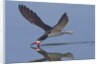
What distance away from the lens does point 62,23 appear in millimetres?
4004

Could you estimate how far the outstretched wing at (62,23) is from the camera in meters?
3.99

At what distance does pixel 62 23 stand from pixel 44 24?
0.91 ft

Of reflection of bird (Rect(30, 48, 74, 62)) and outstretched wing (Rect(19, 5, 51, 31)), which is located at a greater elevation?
outstretched wing (Rect(19, 5, 51, 31))

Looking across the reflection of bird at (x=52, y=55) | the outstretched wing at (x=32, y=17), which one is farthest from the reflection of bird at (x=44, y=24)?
the reflection of bird at (x=52, y=55)

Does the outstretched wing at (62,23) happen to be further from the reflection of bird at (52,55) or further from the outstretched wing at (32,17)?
the reflection of bird at (52,55)

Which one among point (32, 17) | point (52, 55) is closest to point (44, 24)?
point (32, 17)

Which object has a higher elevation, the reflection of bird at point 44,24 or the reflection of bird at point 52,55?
the reflection of bird at point 44,24

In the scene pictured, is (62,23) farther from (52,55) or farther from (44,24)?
(52,55)

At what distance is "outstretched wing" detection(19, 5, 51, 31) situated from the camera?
3.89 m

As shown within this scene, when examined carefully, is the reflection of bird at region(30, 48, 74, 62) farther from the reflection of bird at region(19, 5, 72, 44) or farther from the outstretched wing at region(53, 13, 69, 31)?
the outstretched wing at region(53, 13, 69, 31)

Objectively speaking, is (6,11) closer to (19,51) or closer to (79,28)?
(19,51)

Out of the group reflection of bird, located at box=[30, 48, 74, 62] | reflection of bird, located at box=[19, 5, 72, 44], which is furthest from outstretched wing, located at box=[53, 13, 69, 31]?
reflection of bird, located at box=[30, 48, 74, 62]

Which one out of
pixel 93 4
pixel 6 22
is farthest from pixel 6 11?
pixel 93 4

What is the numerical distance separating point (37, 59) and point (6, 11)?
0.84m
